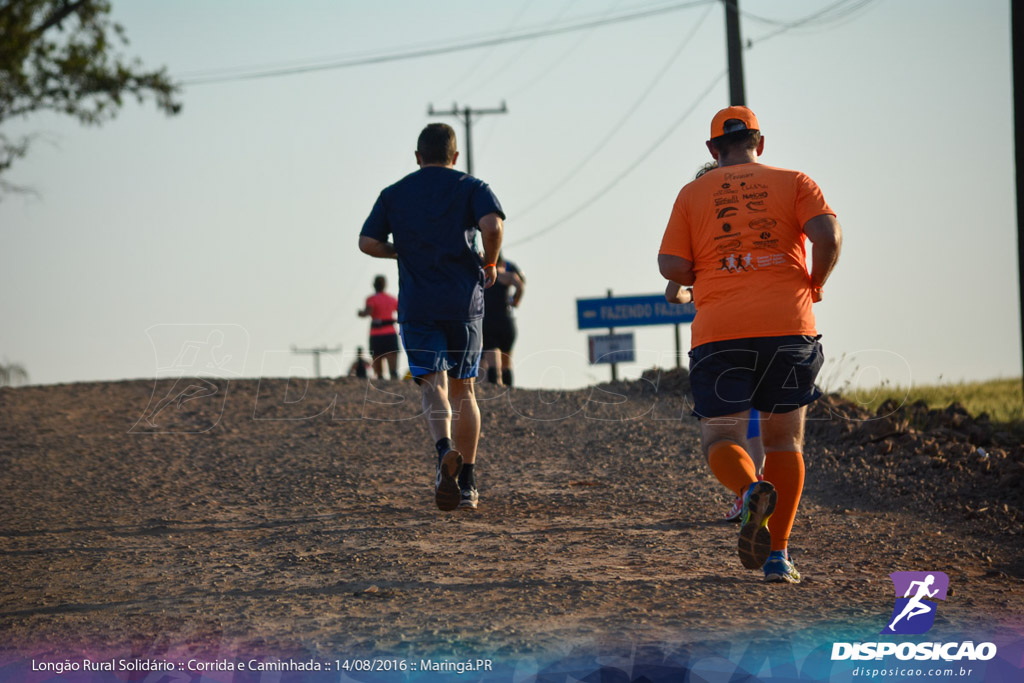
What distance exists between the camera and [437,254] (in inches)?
234

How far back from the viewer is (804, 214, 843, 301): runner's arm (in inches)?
173

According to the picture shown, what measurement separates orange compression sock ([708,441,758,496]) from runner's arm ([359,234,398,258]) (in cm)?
235

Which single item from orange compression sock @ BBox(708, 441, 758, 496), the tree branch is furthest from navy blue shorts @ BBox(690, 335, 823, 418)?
the tree branch

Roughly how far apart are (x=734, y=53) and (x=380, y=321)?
5.92m

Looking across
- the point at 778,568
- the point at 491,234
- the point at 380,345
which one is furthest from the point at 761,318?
the point at 380,345

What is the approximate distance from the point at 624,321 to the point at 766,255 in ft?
45.9

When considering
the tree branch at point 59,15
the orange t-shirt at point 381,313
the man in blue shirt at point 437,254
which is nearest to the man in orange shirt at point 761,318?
the man in blue shirt at point 437,254

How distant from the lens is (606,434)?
950 cm

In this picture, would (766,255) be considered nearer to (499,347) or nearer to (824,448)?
(824,448)

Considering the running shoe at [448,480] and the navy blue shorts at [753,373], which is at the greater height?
the navy blue shorts at [753,373]

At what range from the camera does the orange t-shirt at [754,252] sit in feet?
14.3

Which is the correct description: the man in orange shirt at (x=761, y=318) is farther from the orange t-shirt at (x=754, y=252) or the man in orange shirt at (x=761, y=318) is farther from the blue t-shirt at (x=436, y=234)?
the blue t-shirt at (x=436, y=234)

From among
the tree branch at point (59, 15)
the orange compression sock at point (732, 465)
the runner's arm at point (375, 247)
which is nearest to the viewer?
the orange compression sock at point (732, 465)

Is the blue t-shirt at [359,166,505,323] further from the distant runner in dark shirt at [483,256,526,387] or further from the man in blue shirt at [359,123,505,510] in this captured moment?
the distant runner in dark shirt at [483,256,526,387]
